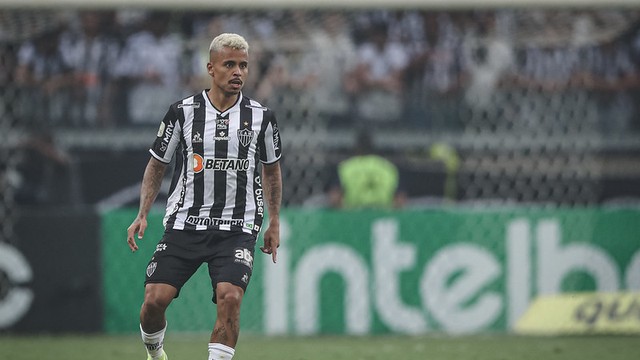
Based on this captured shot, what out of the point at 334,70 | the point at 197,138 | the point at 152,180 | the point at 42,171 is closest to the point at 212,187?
the point at 197,138

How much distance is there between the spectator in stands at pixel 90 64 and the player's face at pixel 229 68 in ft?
15.0

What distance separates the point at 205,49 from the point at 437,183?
250cm

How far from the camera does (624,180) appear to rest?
11750 millimetres

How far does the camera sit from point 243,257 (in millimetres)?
6328

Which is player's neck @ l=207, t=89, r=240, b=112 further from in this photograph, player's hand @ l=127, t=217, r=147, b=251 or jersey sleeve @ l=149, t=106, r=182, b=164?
player's hand @ l=127, t=217, r=147, b=251

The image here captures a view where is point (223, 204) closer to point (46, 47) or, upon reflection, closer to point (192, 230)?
point (192, 230)

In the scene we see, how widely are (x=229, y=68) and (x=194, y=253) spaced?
98cm

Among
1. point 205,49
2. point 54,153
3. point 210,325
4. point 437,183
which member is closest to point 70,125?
point 54,153

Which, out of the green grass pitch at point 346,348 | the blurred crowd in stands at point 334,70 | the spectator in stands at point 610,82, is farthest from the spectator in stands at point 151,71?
the spectator in stands at point 610,82

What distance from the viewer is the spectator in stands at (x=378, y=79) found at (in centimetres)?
1128

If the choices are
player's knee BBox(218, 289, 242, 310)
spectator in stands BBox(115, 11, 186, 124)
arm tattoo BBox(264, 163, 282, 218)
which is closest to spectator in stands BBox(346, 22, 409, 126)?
spectator in stands BBox(115, 11, 186, 124)

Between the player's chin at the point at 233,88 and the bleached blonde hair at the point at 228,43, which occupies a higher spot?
the bleached blonde hair at the point at 228,43

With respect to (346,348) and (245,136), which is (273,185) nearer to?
(245,136)

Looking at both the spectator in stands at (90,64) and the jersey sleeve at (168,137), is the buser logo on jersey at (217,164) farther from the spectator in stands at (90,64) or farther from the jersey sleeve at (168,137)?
the spectator in stands at (90,64)
